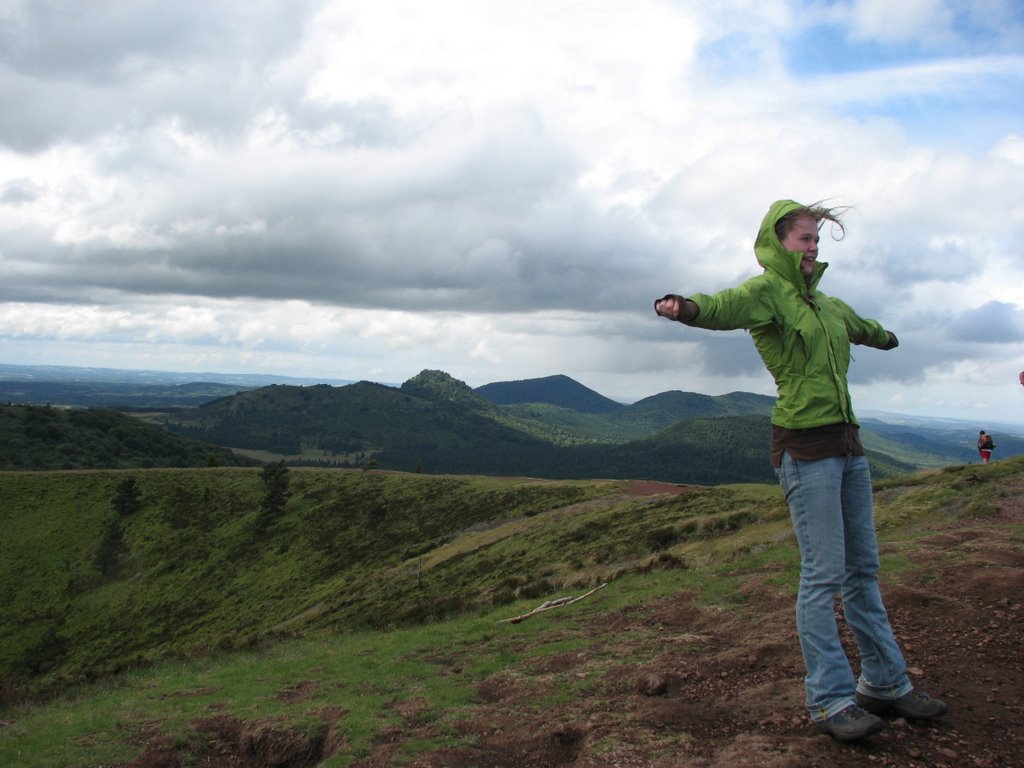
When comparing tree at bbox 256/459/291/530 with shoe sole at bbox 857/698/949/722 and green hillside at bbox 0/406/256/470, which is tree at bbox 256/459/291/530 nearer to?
green hillside at bbox 0/406/256/470

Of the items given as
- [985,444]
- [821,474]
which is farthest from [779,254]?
[985,444]

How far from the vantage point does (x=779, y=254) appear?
18.3ft

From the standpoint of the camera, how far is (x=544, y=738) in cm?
665

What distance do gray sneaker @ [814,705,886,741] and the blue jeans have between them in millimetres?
48

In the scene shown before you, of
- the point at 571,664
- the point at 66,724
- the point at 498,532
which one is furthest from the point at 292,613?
the point at 571,664

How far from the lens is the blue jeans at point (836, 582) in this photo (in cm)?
524

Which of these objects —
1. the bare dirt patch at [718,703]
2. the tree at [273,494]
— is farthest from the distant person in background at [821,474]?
the tree at [273,494]

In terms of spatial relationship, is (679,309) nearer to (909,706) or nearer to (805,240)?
(805,240)

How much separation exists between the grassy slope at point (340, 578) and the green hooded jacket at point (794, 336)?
16.9ft

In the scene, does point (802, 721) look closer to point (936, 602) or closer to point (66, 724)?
point (936, 602)

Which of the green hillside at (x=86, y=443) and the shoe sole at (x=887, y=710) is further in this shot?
the green hillside at (x=86, y=443)

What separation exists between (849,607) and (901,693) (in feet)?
2.46

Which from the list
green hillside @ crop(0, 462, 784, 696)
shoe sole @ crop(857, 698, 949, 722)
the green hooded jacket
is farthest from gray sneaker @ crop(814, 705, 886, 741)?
green hillside @ crop(0, 462, 784, 696)

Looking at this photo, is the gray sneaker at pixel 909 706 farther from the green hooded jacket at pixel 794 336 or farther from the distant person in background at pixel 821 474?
the green hooded jacket at pixel 794 336
